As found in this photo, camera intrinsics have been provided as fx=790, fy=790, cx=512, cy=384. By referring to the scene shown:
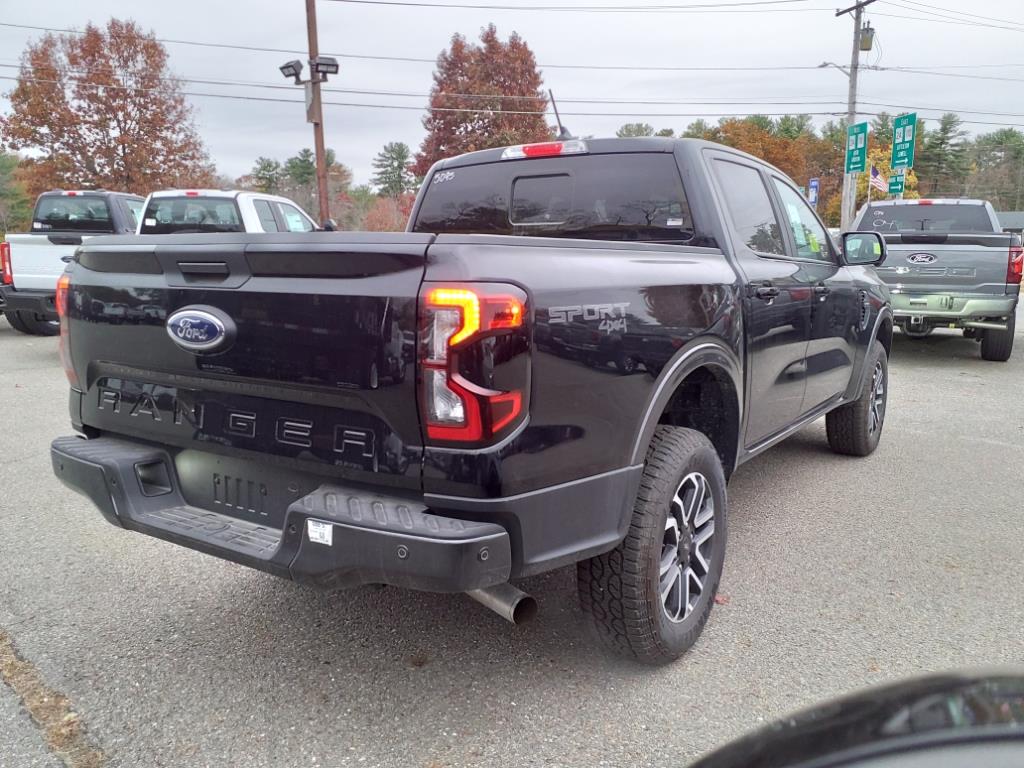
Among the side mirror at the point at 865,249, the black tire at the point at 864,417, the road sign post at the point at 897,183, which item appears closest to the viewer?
the side mirror at the point at 865,249

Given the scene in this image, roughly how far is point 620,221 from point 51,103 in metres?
25.7

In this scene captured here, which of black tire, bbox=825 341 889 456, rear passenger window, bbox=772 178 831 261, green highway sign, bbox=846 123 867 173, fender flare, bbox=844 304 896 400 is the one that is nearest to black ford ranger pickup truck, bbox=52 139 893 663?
rear passenger window, bbox=772 178 831 261

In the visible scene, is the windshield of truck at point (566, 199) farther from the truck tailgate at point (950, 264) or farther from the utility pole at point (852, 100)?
the utility pole at point (852, 100)

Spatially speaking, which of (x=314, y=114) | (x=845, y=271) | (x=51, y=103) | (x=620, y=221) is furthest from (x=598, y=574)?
(x=51, y=103)

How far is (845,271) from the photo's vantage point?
4723 mm

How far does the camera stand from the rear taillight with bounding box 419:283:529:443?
198cm

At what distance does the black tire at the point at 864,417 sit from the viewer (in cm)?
514

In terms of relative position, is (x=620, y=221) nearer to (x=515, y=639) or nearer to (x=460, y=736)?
(x=515, y=639)

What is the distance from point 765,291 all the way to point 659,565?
1.44 meters

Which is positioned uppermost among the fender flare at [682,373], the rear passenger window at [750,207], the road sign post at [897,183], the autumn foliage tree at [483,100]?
the autumn foliage tree at [483,100]

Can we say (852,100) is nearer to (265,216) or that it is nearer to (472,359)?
(265,216)

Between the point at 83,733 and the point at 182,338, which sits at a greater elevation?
the point at 182,338

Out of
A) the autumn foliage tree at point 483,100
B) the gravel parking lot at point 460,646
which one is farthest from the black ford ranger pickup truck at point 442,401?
the autumn foliage tree at point 483,100

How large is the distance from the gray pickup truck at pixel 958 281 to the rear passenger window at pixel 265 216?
781 centimetres
